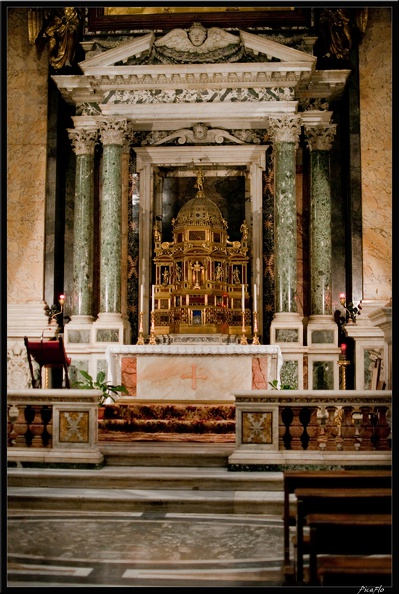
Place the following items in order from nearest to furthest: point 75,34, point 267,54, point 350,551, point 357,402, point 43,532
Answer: point 350,551
point 43,532
point 357,402
point 267,54
point 75,34

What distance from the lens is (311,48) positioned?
14.1 m

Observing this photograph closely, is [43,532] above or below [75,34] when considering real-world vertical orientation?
below

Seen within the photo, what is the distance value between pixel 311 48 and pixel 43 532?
10126 millimetres

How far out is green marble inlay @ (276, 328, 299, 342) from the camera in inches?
539

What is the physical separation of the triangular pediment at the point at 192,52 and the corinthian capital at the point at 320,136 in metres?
1.38

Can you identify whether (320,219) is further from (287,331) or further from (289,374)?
(289,374)

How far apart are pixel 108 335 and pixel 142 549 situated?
7.86m

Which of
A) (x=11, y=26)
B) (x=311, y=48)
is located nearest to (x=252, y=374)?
(x=311, y=48)

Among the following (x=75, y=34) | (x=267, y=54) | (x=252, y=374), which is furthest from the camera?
(x=75, y=34)

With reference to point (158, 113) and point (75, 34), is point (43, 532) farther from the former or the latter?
point (75, 34)

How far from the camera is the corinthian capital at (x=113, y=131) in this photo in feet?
46.6

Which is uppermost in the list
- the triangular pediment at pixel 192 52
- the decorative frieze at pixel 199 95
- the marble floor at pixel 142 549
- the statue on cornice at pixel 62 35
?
the statue on cornice at pixel 62 35

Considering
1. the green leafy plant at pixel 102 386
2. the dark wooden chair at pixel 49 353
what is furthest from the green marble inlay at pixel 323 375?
the dark wooden chair at pixel 49 353

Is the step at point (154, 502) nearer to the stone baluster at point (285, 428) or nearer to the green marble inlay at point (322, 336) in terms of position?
the stone baluster at point (285, 428)
